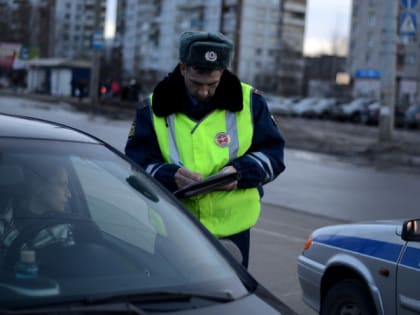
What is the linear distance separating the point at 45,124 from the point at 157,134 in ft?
2.06

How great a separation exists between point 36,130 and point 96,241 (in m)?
0.61

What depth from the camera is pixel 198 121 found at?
3.90 m

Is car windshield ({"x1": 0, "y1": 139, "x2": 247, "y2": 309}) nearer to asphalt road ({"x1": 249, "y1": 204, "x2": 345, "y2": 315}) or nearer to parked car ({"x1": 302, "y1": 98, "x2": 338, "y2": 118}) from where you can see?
asphalt road ({"x1": 249, "y1": 204, "x2": 345, "y2": 315})

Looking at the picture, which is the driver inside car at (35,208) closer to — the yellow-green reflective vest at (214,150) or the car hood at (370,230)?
the yellow-green reflective vest at (214,150)

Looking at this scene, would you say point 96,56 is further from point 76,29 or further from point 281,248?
point 76,29

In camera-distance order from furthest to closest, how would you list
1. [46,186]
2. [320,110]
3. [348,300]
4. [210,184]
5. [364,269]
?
[320,110], [348,300], [364,269], [210,184], [46,186]

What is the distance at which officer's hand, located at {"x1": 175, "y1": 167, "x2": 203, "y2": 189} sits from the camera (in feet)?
12.2

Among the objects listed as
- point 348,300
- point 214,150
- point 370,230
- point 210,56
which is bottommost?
point 348,300

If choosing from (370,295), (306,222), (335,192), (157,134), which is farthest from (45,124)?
(335,192)

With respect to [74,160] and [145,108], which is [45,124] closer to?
[74,160]

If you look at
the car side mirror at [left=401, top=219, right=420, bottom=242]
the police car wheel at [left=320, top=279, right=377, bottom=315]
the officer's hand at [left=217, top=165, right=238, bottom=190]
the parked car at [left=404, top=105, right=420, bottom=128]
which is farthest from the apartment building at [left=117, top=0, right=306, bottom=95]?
the officer's hand at [left=217, top=165, right=238, bottom=190]

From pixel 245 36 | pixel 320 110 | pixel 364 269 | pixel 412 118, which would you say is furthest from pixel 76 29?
pixel 364 269

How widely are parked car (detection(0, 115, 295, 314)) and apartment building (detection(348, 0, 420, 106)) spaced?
66488 mm

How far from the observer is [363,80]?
7625 cm
